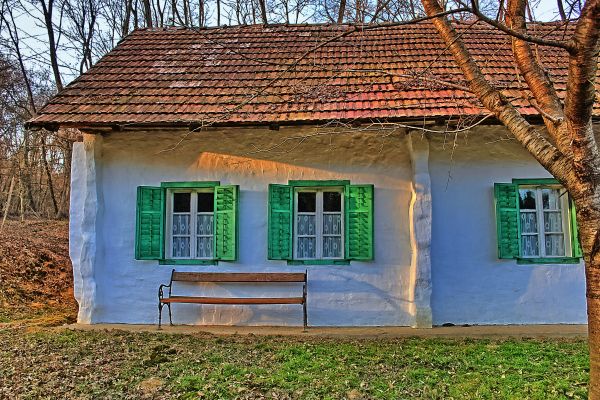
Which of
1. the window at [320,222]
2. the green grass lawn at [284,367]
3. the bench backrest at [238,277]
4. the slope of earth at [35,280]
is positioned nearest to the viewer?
the green grass lawn at [284,367]

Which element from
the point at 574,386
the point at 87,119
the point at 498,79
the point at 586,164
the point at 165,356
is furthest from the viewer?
the point at 498,79

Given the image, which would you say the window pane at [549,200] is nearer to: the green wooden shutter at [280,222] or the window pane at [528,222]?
the window pane at [528,222]

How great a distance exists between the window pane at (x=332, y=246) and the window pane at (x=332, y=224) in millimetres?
88

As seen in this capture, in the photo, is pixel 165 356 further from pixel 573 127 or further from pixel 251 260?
pixel 573 127

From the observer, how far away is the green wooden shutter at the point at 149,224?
24.5 feet

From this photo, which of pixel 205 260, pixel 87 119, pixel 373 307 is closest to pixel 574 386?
pixel 373 307

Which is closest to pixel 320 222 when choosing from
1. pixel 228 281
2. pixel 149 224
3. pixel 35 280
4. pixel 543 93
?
pixel 228 281

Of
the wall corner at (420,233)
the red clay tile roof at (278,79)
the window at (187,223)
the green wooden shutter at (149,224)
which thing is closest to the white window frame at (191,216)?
the window at (187,223)

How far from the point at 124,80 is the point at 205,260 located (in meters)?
3.33

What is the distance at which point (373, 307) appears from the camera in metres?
7.35

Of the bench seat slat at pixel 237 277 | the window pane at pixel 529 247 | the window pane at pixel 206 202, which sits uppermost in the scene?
the window pane at pixel 206 202

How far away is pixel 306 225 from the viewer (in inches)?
300

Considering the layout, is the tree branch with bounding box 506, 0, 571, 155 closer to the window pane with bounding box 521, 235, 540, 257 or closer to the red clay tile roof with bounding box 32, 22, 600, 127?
the red clay tile roof with bounding box 32, 22, 600, 127

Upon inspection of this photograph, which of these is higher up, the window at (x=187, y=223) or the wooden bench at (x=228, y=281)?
the window at (x=187, y=223)
